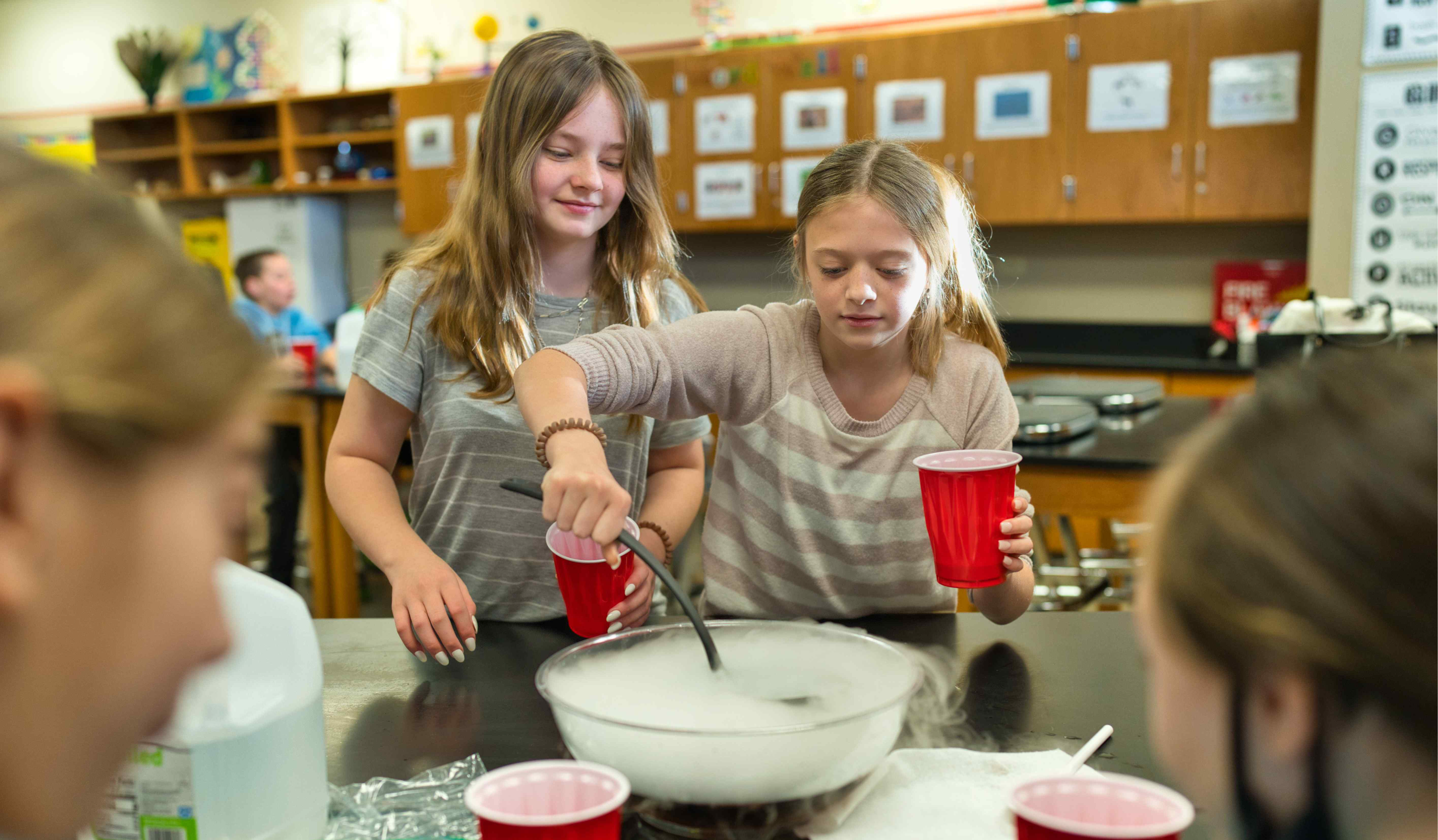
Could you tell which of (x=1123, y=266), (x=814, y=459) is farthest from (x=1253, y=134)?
(x=814, y=459)

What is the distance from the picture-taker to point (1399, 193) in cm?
383

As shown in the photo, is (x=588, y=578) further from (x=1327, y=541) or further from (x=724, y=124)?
(x=724, y=124)

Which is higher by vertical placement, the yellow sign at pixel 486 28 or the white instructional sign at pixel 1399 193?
the yellow sign at pixel 486 28

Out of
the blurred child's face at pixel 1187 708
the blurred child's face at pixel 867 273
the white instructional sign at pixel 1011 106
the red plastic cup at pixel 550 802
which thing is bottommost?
the red plastic cup at pixel 550 802

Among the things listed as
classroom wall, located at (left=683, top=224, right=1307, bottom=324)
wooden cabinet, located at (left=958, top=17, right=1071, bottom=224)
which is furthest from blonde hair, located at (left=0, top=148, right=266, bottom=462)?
wooden cabinet, located at (left=958, top=17, right=1071, bottom=224)

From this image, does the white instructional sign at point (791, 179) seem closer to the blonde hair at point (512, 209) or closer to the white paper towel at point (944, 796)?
the blonde hair at point (512, 209)

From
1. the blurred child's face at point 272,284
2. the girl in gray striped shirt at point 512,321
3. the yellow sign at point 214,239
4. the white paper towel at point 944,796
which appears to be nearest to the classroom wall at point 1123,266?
the blurred child's face at point 272,284

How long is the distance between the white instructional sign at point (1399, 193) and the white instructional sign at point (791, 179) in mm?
2150

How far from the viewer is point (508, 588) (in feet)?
4.86

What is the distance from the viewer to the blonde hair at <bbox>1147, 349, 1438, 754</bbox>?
0.43 m

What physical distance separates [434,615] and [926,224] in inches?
28.2

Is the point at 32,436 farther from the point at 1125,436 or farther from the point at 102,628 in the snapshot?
the point at 1125,436

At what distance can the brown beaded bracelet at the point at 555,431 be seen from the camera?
1.08 metres

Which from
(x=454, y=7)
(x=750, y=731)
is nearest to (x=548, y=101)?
(x=750, y=731)
